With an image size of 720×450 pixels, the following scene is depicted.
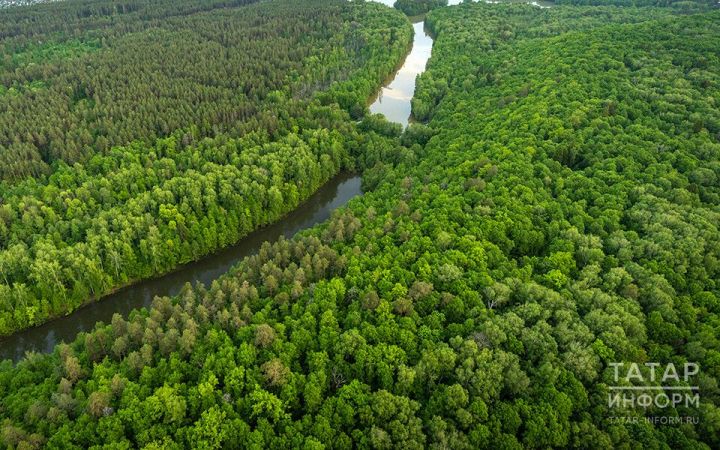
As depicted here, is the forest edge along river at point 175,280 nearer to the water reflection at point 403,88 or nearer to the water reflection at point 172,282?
the water reflection at point 172,282

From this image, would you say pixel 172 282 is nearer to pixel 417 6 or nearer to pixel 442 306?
pixel 442 306

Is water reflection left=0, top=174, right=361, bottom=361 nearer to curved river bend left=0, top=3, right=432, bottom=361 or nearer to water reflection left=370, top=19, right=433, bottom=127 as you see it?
curved river bend left=0, top=3, right=432, bottom=361

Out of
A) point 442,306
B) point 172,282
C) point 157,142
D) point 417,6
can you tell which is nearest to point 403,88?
point 157,142

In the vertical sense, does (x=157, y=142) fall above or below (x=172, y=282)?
above

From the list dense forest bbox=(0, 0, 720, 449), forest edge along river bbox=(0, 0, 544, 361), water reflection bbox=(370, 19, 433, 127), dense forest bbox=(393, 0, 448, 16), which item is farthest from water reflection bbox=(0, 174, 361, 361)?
dense forest bbox=(393, 0, 448, 16)

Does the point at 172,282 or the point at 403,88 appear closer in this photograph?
the point at 172,282

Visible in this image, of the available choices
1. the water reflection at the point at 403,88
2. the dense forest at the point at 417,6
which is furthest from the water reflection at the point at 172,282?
the dense forest at the point at 417,6
